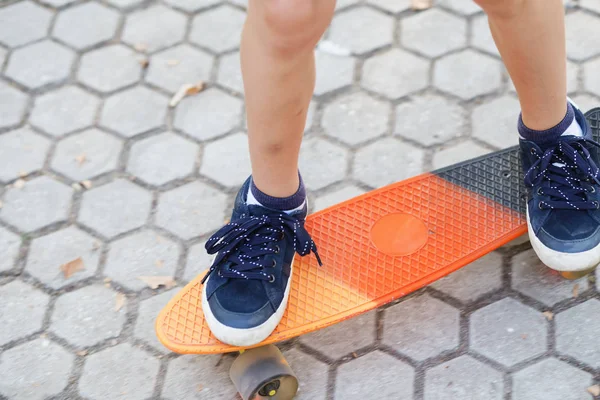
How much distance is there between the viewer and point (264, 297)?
1.93m

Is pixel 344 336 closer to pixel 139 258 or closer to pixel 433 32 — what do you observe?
pixel 139 258

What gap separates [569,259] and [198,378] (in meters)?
1.10

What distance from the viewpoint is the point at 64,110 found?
276 centimetres

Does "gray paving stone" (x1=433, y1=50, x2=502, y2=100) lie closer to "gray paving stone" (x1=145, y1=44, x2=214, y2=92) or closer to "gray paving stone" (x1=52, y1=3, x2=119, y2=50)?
"gray paving stone" (x1=145, y1=44, x2=214, y2=92)

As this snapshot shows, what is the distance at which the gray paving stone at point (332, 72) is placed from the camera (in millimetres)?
2779

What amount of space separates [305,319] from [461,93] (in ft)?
3.90

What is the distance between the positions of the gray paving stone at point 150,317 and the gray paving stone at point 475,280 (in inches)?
32.9

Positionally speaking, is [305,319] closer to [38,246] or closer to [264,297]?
[264,297]

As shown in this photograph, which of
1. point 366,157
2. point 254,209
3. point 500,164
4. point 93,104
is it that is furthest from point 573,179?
point 93,104

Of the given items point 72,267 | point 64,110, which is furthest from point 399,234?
point 64,110

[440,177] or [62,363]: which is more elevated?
[440,177]

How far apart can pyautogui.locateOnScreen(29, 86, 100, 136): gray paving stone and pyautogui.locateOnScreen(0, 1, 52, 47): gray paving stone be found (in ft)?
1.20

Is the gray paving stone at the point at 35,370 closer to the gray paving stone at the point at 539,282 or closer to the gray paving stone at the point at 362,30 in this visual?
the gray paving stone at the point at 539,282

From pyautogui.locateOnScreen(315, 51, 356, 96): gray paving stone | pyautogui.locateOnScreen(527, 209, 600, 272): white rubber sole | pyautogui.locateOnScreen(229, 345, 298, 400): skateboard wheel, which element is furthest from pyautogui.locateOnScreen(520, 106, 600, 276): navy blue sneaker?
pyautogui.locateOnScreen(315, 51, 356, 96): gray paving stone
